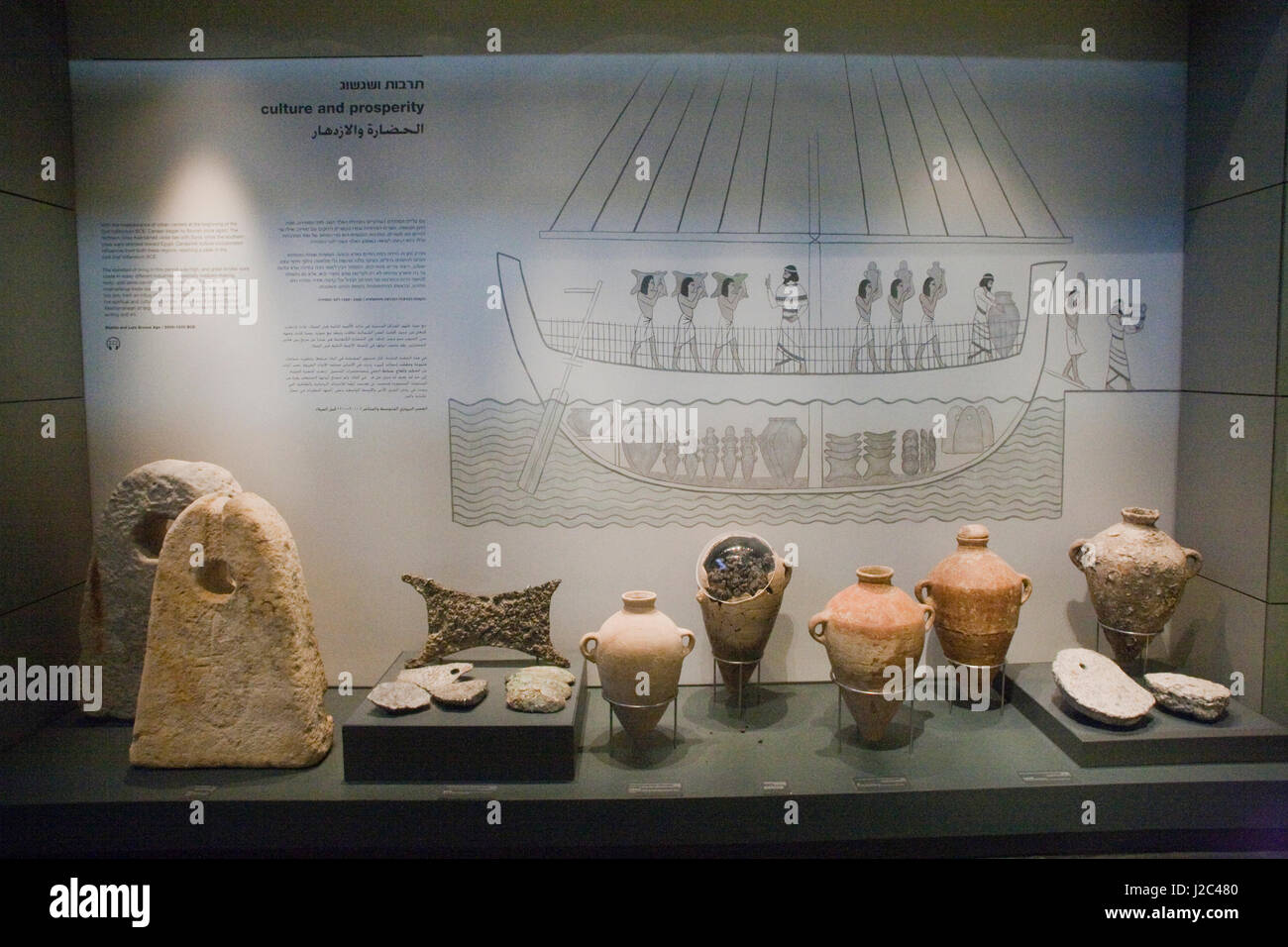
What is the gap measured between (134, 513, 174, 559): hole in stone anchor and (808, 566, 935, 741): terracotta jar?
254 centimetres

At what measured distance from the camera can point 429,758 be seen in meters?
3.08

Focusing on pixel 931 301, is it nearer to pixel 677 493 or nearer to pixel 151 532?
pixel 677 493

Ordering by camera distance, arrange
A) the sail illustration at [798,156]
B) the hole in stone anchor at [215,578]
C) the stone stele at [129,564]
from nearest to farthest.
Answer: the hole in stone anchor at [215,578], the stone stele at [129,564], the sail illustration at [798,156]

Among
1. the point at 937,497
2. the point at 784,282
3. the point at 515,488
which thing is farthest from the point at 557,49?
the point at 937,497

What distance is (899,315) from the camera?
3.81m

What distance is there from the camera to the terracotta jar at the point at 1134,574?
138 inches

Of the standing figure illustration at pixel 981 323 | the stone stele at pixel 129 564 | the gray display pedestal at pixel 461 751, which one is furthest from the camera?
the standing figure illustration at pixel 981 323

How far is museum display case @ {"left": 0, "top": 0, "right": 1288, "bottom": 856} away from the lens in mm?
3477

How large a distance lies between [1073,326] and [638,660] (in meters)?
2.38

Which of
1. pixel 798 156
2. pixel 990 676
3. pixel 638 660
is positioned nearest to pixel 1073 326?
pixel 798 156

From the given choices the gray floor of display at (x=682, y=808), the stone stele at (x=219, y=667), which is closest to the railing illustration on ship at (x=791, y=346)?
the stone stele at (x=219, y=667)

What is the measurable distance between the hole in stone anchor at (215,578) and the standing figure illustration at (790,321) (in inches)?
90.8

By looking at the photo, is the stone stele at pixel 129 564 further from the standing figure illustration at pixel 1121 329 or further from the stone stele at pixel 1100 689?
the standing figure illustration at pixel 1121 329

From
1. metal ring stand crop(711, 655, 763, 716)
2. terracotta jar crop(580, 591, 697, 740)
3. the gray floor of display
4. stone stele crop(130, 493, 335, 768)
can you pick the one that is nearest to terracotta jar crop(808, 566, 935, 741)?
the gray floor of display
